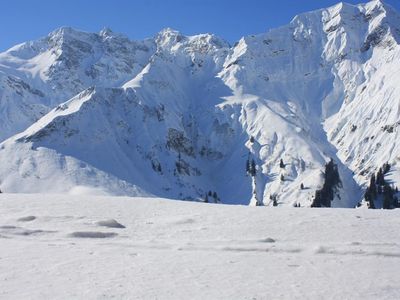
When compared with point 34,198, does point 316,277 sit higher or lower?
lower

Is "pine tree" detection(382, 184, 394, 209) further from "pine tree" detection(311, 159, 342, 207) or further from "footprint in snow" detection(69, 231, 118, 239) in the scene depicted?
"footprint in snow" detection(69, 231, 118, 239)

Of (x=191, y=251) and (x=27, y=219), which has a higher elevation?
(x=27, y=219)

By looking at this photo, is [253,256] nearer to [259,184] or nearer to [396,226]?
[396,226]

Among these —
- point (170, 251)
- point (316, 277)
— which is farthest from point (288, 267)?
point (170, 251)

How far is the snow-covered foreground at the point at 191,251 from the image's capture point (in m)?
14.7

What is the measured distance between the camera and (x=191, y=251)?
63.8 feet

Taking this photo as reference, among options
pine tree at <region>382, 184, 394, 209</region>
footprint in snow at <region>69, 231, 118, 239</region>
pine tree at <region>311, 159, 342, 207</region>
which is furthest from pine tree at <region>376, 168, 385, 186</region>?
footprint in snow at <region>69, 231, 118, 239</region>

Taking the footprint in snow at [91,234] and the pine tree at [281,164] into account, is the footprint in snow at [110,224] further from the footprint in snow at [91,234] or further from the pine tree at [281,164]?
the pine tree at [281,164]

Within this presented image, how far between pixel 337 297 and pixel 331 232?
8668mm

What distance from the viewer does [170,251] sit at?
19.5 metres

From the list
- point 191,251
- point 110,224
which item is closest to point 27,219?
point 110,224

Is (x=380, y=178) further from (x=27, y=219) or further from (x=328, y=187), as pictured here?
(x=27, y=219)

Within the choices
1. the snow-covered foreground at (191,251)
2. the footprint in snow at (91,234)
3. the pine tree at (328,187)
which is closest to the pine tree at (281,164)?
the pine tree at (328,187)

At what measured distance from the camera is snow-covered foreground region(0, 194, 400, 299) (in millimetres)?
14656
